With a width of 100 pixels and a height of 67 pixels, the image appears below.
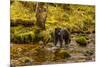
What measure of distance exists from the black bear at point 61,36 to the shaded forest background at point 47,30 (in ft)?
0.16

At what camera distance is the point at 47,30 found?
2521 mm

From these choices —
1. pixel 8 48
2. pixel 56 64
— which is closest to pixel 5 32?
pixel 8 48

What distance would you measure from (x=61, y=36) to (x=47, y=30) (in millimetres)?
199

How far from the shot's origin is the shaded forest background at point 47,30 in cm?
240

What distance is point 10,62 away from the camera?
2.35 meters

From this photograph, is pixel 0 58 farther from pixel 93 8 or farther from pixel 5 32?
pixel 93 8

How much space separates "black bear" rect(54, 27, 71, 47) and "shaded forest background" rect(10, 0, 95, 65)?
0.16 ft

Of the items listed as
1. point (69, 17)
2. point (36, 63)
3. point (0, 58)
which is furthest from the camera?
point (69, 17)

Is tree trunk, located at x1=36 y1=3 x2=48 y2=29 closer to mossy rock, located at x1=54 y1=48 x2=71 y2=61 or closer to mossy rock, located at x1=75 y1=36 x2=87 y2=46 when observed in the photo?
mossy rock, located at x1=54 y1=48 x2=71 y2=61

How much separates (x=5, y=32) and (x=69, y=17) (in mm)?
833

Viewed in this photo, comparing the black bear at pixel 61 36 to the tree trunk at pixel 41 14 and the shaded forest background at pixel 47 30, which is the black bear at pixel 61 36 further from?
the tree trunk at pixel 41 14

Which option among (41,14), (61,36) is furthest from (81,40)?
(41,14)

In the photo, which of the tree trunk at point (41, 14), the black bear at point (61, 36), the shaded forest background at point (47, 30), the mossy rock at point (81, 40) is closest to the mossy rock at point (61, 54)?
the shaded forest background at point (47, 30)

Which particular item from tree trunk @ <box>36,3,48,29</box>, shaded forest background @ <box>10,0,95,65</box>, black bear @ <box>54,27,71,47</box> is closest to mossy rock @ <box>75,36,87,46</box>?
shaded forest background @ <box>10,0,95,65</box>
